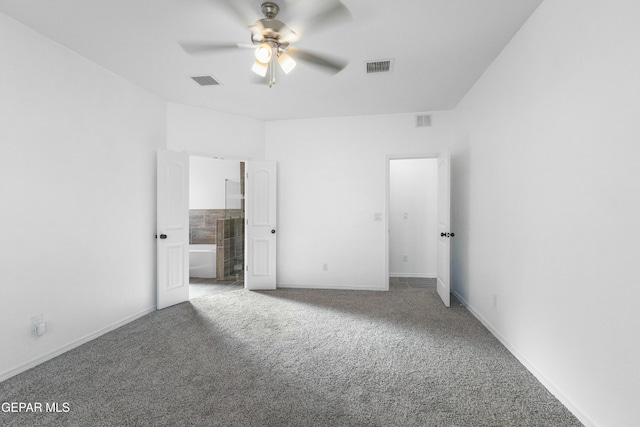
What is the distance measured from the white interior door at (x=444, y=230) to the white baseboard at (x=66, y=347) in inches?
148

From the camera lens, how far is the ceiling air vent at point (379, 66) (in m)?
3.03

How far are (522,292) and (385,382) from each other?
1.33 meters

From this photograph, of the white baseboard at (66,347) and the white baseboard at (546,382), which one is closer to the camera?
the white baseboard at (546,382)

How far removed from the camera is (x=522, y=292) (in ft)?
8.00

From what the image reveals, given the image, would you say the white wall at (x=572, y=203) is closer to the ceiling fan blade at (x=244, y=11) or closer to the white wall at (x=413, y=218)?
the ceiling fan blade at (x=244, y=11)

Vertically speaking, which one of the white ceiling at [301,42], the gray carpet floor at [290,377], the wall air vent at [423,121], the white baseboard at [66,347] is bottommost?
the gray carpet floor at [290,377]

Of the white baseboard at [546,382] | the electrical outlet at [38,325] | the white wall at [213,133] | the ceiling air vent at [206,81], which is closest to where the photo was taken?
the white baseboard at [546,382]

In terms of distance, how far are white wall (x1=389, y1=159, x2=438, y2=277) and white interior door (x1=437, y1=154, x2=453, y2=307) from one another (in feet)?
4.10

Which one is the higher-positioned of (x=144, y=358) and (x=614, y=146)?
(x=614, y=146)

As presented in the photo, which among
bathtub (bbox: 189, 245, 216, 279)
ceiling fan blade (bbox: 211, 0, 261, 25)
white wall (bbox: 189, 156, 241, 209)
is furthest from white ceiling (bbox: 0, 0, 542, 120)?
bathtub (bbox: 189, 245, 216, 279)

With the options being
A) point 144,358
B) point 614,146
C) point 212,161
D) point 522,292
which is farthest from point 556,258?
point 212,161

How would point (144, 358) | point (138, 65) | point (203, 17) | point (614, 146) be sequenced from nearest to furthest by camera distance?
point (614, 146), point (203, 17), point (144, 358), point (138, 65)

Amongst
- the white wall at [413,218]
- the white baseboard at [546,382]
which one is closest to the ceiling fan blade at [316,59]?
the white baseboard at [546,382]

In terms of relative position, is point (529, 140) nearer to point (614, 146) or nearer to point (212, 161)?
point (614, 146)
